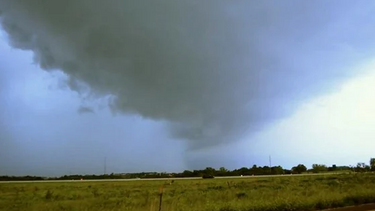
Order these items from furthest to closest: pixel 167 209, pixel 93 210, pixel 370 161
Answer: pixel 370 161, pixel 93 210, pixel 167 209

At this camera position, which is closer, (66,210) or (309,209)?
(309,209)

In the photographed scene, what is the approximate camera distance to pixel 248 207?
47.8 ft

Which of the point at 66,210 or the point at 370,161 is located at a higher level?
the point at 370,161

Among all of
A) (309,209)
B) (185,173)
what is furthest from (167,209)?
(185,173)

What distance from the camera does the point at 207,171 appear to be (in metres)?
128

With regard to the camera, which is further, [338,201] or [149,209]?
[338,201]

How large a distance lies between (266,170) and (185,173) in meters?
30.6

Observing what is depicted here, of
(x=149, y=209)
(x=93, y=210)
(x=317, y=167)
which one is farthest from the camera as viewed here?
(x=317, y=167)

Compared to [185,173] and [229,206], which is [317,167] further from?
[229,206]

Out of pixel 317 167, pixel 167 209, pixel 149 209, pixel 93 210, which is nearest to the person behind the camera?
pixel 149 209

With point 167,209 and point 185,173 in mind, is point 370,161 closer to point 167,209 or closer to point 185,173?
point 185,173

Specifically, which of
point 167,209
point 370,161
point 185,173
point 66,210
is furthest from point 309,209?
point 185,173

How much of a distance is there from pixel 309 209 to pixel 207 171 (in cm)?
11531

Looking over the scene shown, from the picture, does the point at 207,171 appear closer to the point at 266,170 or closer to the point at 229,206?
the point at 266,170
